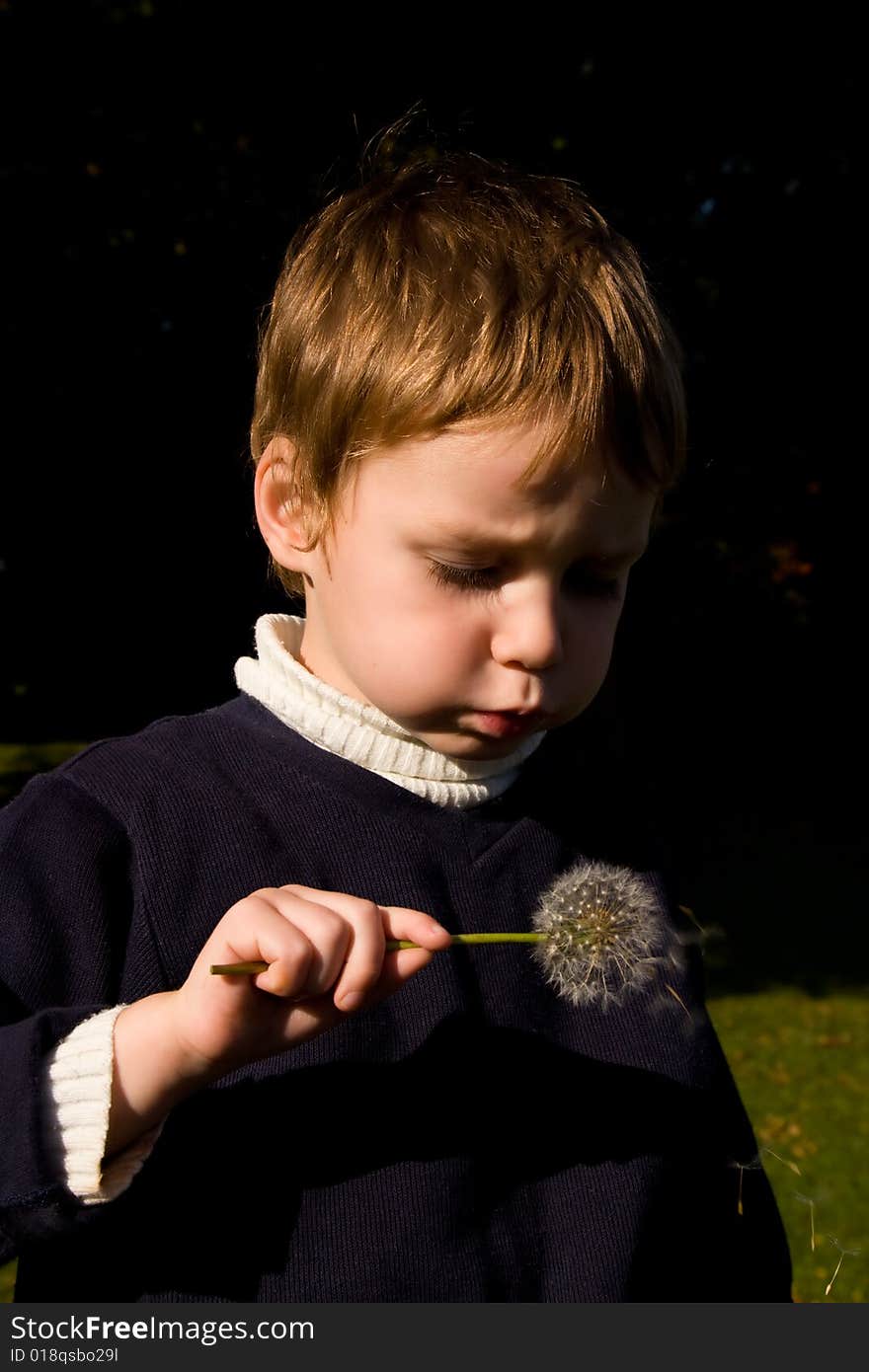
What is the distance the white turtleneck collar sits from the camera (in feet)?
5.50

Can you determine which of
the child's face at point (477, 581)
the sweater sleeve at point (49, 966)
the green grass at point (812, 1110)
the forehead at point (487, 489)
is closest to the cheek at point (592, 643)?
the child's face at point (477, 581)

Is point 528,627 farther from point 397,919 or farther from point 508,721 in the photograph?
point 397,919

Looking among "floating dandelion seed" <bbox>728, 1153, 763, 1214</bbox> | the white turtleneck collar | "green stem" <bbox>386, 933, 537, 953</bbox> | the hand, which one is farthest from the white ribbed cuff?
"floating dandelion seed" <bbox>728, 1153, 763, 1214</bbox>

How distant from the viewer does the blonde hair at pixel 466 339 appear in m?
1.50

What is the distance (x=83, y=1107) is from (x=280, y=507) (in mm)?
830

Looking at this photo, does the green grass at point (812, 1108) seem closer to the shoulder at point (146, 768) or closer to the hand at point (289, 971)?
the shoulder at point (146, 768)

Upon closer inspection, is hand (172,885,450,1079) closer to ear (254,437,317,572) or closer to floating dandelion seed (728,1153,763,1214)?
ear (254,437,317,572)

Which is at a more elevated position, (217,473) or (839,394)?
(839,394)

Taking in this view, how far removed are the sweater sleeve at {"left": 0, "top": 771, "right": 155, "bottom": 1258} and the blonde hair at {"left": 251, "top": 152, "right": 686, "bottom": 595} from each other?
1.62ft

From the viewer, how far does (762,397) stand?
10.9 m

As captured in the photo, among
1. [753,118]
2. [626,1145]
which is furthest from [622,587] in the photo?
[753,118]

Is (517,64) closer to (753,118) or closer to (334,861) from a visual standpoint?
(753,118)

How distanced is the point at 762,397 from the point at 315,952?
34.5ft

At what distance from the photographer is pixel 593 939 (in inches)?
63.5
